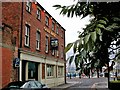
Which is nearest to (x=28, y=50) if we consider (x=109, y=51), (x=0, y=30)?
(x=0, y=30)

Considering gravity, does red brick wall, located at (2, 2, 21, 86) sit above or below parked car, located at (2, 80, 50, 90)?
above

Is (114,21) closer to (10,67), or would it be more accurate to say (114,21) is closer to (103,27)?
(103,27)

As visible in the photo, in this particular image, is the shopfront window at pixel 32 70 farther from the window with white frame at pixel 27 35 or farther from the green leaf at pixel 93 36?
the green leaf at pixel 93 36

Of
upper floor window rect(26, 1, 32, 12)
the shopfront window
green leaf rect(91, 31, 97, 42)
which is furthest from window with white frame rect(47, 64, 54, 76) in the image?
green leaf rect(91, 31, 97, 42)

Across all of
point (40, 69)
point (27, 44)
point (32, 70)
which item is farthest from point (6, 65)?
point (40, 69)

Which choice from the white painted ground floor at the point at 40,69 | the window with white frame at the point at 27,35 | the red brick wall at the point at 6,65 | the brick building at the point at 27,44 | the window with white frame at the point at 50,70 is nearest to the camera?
the red brick wall at the point at 6,65

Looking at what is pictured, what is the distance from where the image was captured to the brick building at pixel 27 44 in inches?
736

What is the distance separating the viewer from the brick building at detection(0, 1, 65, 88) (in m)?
18.7

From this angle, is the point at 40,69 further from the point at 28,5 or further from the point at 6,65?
the point at 6,65

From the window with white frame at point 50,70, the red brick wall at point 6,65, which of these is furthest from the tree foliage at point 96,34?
the window with white frame at point 50,70

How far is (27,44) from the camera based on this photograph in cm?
2266

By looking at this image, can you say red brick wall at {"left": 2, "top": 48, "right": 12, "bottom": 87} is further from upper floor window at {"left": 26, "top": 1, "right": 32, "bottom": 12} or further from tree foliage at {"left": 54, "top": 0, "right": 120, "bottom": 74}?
tree foliage at {"left": 54, "top": 0, "right": 120, "bottom": 74}

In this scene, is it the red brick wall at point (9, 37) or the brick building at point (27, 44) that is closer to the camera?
the red brick wall at point (9, 37)

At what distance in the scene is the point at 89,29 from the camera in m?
4.30
